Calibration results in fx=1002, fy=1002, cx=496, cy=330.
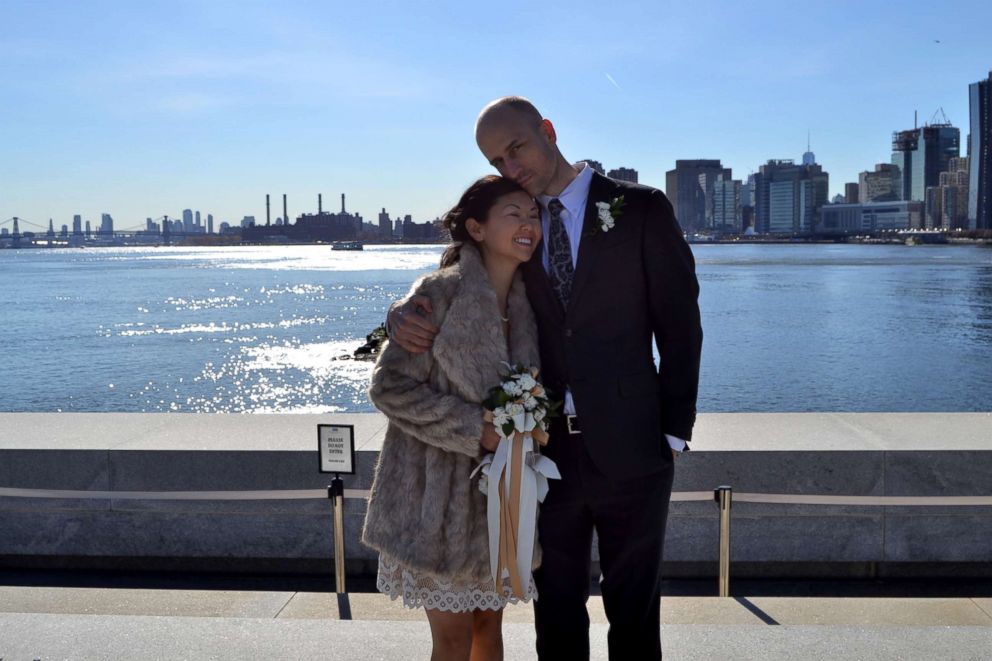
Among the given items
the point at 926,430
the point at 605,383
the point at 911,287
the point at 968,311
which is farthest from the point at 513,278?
the point at 911,287

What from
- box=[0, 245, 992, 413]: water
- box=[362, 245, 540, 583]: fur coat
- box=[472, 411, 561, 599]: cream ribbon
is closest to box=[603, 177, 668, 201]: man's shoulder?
box=[362, 245, 540, 583]: fur coat

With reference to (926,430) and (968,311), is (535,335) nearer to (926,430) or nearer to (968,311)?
(926,430)

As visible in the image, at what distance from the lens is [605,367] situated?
2916 mm

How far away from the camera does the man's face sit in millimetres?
2883

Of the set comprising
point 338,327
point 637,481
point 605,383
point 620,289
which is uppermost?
point 620,289

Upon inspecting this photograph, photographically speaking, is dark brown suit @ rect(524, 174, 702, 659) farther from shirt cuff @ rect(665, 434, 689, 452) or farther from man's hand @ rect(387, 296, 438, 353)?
man's hand @ rect(387, 296, 438, 353)

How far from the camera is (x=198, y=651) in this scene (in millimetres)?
3705

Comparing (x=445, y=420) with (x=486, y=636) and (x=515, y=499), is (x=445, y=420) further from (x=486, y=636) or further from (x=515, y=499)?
(x=486, y=636)

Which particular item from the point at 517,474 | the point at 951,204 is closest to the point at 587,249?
the point at 517,474

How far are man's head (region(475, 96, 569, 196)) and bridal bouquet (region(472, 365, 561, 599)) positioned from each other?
22.3 inches

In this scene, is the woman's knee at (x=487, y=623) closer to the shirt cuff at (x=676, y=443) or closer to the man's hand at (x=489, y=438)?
the man's hand at (x=489, y=438)

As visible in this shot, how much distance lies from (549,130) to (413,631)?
80.0 inches

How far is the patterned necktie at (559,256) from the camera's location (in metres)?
2.98

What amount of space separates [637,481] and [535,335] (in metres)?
0.53
